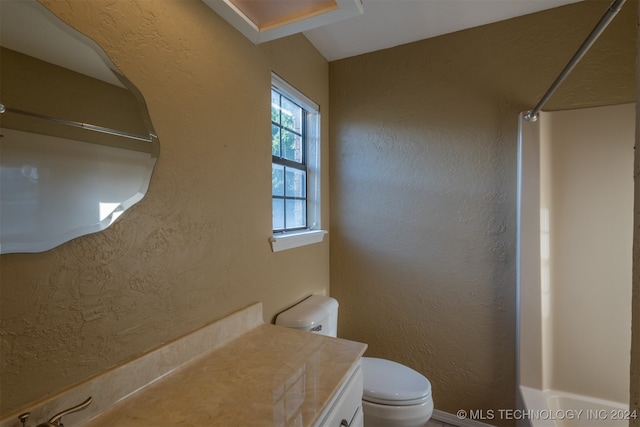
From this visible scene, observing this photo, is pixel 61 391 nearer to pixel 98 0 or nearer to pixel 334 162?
pixel 98 0

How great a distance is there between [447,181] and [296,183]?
96 centimetres

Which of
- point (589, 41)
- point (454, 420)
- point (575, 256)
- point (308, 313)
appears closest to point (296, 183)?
point (308, 313)

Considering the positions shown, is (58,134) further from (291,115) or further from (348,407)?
(291,115)

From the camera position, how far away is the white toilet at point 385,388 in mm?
1305

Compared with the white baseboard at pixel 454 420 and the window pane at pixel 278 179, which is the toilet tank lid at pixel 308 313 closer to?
the window pane at pixel 278 179

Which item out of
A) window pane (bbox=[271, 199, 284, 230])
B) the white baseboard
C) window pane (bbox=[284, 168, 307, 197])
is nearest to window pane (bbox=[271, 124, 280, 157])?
window pane (bbox=[284, 168, 307, 197])

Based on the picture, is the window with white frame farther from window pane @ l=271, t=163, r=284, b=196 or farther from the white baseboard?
the white baseboard

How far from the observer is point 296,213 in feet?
5.94

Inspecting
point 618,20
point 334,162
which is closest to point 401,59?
point 334,162

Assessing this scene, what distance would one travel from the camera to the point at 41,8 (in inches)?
25.0

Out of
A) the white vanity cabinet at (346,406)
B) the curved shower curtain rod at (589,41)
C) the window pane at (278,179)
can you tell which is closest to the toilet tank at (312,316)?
the white vanity cabinet at (346,406)

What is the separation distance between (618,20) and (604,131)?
0.58 m

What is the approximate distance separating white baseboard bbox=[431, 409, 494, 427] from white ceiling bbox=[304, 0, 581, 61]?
2414 mm

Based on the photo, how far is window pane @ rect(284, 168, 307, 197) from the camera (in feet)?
5.63
